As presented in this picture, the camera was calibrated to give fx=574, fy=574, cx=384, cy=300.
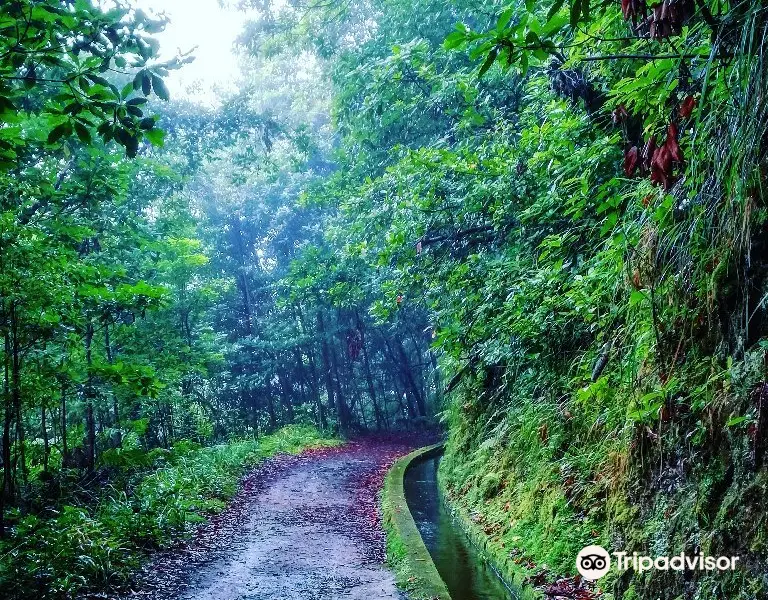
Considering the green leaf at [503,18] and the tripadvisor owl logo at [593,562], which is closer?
the green leaf at [503,18]

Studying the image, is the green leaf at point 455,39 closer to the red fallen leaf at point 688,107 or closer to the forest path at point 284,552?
the red fallen leaf at point 688,107

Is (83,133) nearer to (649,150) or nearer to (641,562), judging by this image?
(649,150)

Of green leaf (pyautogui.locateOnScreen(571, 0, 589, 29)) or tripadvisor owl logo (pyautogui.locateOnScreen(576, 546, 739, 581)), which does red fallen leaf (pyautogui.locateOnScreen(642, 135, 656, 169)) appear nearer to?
green leaf (pyautogui.locateOnScreen(571, 0, 589, 29))

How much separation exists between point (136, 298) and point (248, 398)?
70.8 feet

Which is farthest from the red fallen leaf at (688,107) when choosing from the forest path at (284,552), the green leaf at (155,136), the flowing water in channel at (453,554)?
the forest path at (284,552)

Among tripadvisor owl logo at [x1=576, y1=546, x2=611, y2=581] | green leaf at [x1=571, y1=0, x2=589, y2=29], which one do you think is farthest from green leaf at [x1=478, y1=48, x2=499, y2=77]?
tripadvisor owl logo at [x1=576, y1=546, x2=611, y2=581]

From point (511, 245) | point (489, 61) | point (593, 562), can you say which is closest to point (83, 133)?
point (489, 61)

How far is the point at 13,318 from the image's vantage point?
596cm

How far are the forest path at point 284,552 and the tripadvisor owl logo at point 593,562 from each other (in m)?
1.73

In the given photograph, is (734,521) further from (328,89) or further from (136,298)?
(328,89)

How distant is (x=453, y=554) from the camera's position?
721 centimetres

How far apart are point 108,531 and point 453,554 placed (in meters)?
4.09

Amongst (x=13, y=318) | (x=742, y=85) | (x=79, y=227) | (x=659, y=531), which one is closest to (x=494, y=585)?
(x=659, y=531)

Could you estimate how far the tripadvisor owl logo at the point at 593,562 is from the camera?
4496mm
